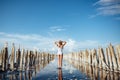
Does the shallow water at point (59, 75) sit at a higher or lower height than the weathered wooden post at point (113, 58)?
lower

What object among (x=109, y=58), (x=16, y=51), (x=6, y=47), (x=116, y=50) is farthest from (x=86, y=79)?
(x=16, y=51)

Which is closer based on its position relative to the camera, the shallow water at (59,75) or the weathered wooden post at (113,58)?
the shallow water at (59,75)

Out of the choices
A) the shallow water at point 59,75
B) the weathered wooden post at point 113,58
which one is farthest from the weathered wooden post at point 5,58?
the weathered wooden post at point 113,58

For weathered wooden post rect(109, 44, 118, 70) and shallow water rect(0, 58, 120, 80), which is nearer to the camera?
shallow water rect(0, 58, 120, 80)

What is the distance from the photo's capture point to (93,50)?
25.5 meters

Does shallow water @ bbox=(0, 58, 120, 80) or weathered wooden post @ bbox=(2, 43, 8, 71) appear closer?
shallow water @ bbox=(0, 58, 120, 80)

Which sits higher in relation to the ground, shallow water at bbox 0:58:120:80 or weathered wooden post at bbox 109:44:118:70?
weathered wooden post at bbox 109:44:118:70

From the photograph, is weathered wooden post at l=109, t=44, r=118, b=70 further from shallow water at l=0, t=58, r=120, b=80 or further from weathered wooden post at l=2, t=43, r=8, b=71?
weathered wooden post at l=2, t=43, r=8, b=71

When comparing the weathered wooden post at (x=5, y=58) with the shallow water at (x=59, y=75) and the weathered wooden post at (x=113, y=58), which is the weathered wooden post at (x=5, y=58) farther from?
the weathered wooden post at (x=113, y=58)

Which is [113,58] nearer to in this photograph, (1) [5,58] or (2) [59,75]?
(2) [59,75]

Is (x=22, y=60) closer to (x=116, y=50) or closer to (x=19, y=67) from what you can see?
(x=19, y=67)

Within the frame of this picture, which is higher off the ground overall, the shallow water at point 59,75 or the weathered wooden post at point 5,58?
the weathered wooden post at point 5,58

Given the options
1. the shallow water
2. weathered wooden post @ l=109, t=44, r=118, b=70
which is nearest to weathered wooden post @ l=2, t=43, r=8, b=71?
the shallow water

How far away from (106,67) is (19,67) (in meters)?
9.02
